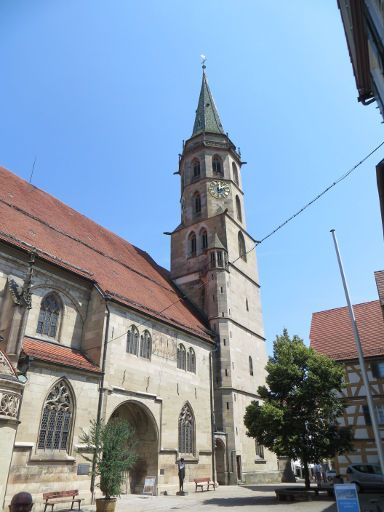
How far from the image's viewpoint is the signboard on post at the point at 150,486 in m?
15.6

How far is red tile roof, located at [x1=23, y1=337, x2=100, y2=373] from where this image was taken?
1280cm

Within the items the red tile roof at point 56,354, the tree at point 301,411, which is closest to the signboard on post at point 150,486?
the tree at point 301,411

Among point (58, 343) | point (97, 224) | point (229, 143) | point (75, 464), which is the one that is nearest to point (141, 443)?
point (75, 464)

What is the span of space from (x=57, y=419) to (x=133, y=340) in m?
5.02

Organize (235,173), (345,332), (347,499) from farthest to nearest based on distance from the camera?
(235,173) → (345,332) → (347,499)

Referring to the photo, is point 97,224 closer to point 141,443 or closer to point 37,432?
point 141,443

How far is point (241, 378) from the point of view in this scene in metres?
23.9

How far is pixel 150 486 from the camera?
619 inches

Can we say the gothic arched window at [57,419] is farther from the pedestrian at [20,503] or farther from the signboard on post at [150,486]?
the pedestrian at [20,503]

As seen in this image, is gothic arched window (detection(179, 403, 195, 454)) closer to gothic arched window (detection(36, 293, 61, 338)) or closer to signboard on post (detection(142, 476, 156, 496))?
signboard on post (detection(142, 476, 156, 496))

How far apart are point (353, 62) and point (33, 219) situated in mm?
14578

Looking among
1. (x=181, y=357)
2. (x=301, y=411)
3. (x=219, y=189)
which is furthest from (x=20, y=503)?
(x=219, y=189)

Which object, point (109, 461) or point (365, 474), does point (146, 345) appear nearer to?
point (109, 461)

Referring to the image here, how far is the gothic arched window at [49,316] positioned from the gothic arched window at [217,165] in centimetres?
2091
